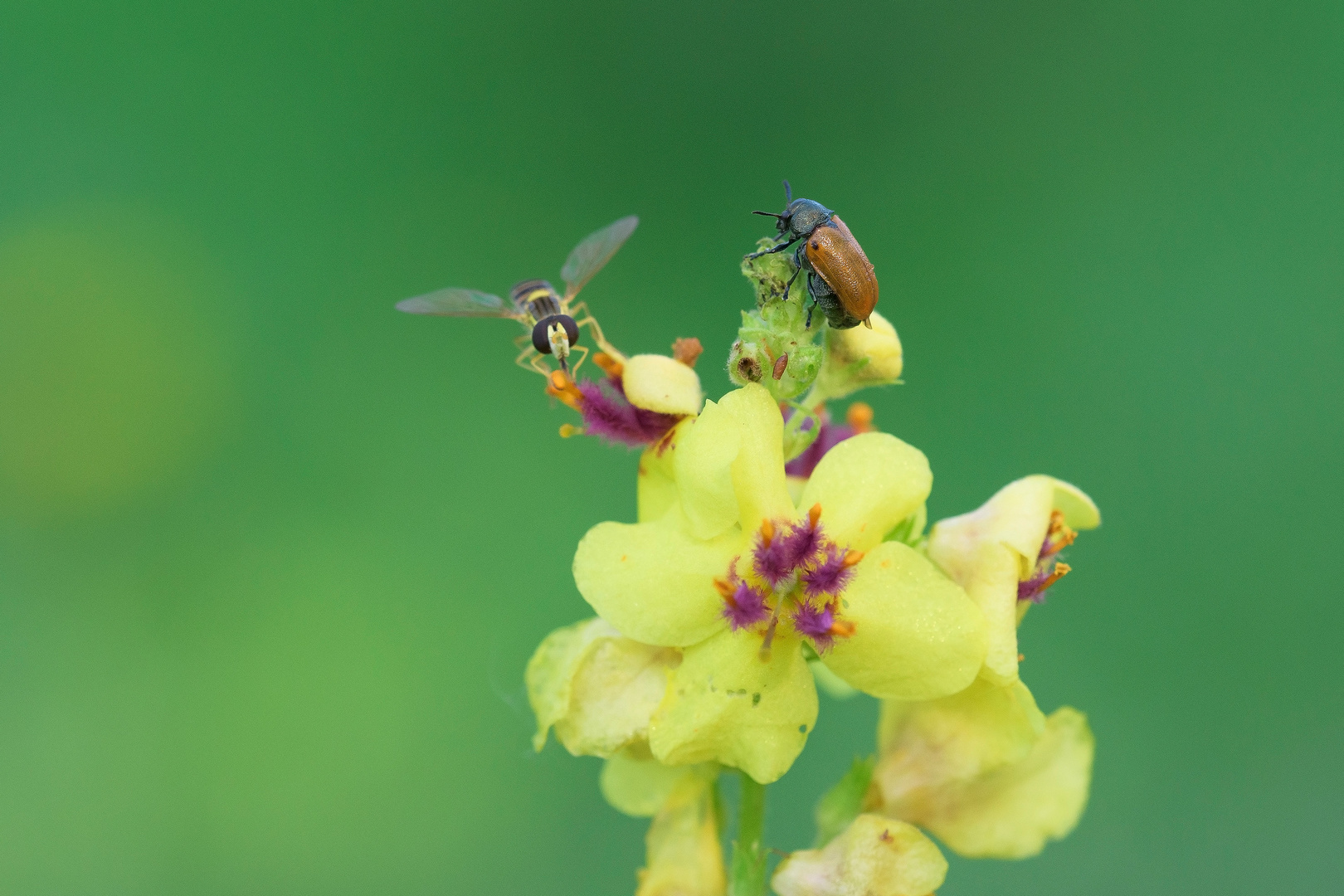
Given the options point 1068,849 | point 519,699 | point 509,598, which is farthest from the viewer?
point 509,598

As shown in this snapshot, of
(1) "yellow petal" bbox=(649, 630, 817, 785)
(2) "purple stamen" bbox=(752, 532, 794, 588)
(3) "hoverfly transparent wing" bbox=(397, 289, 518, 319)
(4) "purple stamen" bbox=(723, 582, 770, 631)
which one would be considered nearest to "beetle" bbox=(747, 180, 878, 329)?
(2) "purple stamen" bbox=(752, 532, 794, 588)

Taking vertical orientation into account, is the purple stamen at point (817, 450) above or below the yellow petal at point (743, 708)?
above

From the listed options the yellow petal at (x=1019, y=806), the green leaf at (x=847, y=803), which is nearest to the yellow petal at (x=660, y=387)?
the green leaf at (x=847, y=803)

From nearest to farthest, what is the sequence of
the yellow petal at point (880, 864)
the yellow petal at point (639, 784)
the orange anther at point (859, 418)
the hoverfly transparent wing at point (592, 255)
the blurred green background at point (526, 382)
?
the yellow petal at point (880, 864) → the orange anther at point (859, 418) → the yellow petal at point (639, 784) → the hoverfly transparent wing at point (592, 255) → the blurred green background at point (526, 382)

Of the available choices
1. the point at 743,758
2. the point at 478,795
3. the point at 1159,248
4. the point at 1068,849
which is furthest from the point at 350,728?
the point at 1159,248

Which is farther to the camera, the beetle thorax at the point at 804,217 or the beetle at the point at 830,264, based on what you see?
the beetle thorax at the point at 804,217

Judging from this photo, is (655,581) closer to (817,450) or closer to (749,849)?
(817,450)

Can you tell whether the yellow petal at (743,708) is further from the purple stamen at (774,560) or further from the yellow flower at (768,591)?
the purple stamen at (774,560)

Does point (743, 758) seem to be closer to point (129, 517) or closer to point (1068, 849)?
point (1068, 849)
